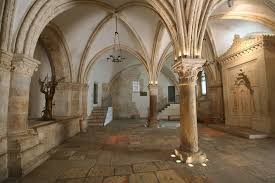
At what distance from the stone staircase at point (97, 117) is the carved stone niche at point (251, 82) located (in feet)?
25.6

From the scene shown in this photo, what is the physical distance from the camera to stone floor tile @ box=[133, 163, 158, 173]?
11.4ft

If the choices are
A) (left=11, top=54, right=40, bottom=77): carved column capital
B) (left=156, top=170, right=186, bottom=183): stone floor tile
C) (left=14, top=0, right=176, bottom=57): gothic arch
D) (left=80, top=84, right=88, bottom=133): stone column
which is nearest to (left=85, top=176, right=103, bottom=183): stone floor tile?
(left=156, top=170, right=186, bottom=183): stone floor tile

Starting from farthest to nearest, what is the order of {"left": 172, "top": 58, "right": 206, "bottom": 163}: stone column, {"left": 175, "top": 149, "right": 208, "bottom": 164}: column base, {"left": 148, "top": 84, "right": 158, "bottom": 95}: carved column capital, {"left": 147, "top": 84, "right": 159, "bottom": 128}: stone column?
{"left": 148, "top": 84, "right": 158, "bottom": 95}: carved column capital → {"left": 147, "top": 84, "right": 159, "bottom": 128}: stone column → {"left": 172, "top": 58, "right": 206, "bottom": 163}: stone column → {"left": 175, "top": 149, "right": 208, "bottom": 164}: column base

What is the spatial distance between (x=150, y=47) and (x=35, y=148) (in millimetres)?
7341

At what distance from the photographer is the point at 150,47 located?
31.0 ft

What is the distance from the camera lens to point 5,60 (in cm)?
340

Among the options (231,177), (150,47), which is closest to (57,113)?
(150,47)

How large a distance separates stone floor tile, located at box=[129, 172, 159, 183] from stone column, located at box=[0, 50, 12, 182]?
95.4 inches

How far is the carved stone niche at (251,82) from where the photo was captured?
6.79 meters

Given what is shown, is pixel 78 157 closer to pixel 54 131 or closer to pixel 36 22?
pixel 54 131

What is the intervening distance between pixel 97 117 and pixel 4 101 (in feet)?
29.3

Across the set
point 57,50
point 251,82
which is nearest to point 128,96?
point 57,50

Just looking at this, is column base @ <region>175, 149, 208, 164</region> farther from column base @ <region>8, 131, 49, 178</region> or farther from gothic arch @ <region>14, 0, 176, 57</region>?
column base @ <region>8, 131, 49, 178</region>

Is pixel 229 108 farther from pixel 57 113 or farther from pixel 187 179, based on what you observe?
pixel 57 113
